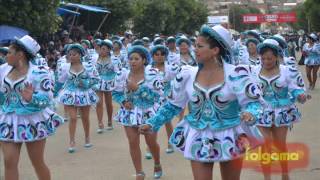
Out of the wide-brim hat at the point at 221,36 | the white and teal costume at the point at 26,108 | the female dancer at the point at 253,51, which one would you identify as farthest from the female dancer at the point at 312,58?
the wide-brim hat at the point at 221,36

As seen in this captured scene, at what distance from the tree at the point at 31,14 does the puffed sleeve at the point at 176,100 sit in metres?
13.0

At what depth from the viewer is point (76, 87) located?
10680 mm

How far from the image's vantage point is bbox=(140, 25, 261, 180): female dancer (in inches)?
207

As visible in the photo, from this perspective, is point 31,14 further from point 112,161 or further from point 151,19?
point 151,19

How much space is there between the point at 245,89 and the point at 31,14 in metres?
14.5

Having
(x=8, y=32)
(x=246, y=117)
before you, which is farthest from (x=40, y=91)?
(x=8, y=32)

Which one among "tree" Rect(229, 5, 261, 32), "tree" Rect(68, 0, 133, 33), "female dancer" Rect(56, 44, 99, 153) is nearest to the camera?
"female dancer" Rect(56, 44, 99, 153)

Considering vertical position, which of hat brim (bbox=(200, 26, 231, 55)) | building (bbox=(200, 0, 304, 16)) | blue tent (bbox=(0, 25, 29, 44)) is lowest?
hat brim (bbox=(200, 26, 231, 55))

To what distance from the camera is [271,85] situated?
24.5ft

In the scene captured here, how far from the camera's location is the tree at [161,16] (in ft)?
135

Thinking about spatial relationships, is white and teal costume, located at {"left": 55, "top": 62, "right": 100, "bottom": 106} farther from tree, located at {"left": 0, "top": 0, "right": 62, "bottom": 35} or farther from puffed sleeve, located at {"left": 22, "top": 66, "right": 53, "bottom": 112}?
tree, located at {"left": 0, "top": 0, "right": 62, "bottom": 35}

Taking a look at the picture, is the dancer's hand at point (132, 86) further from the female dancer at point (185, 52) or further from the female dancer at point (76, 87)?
the female dancer at point (185, 52)

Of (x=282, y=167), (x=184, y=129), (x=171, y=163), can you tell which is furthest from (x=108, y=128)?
(x=184, y=129)

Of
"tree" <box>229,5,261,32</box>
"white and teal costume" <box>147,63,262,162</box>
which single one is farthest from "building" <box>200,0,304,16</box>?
"white and teal costume" <box>147,63,262,162</box>
